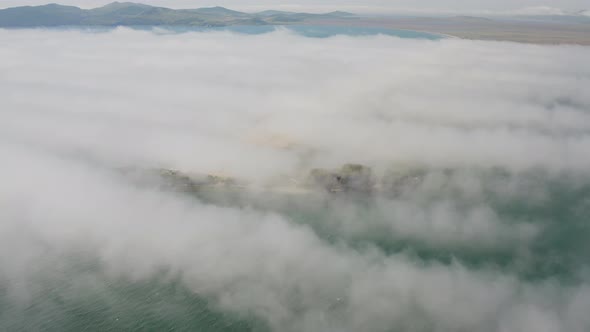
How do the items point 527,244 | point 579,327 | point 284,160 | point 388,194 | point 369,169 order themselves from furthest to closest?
point 284,160 → point 369,169 → point 388,194 → point 527,244 → point 579,327

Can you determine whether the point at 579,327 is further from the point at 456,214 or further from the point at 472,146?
the point at 472,146

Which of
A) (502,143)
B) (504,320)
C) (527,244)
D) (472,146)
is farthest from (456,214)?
(502,143)

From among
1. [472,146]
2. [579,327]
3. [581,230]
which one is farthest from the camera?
[472,146]

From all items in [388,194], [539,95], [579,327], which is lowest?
[579,327]

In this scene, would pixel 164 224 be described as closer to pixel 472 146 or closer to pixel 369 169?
pixel 369 169

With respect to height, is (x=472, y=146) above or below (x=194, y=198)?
above

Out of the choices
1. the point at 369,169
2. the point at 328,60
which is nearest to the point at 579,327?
the point at 369,169

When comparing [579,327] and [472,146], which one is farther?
[472,146]

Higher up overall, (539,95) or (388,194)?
(539,95)

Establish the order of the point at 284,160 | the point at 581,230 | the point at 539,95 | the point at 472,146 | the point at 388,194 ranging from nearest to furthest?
the point at 581,230 → the point at 388,194 → the point at 284,160 → the point at 472,146 → the point at 539,95
